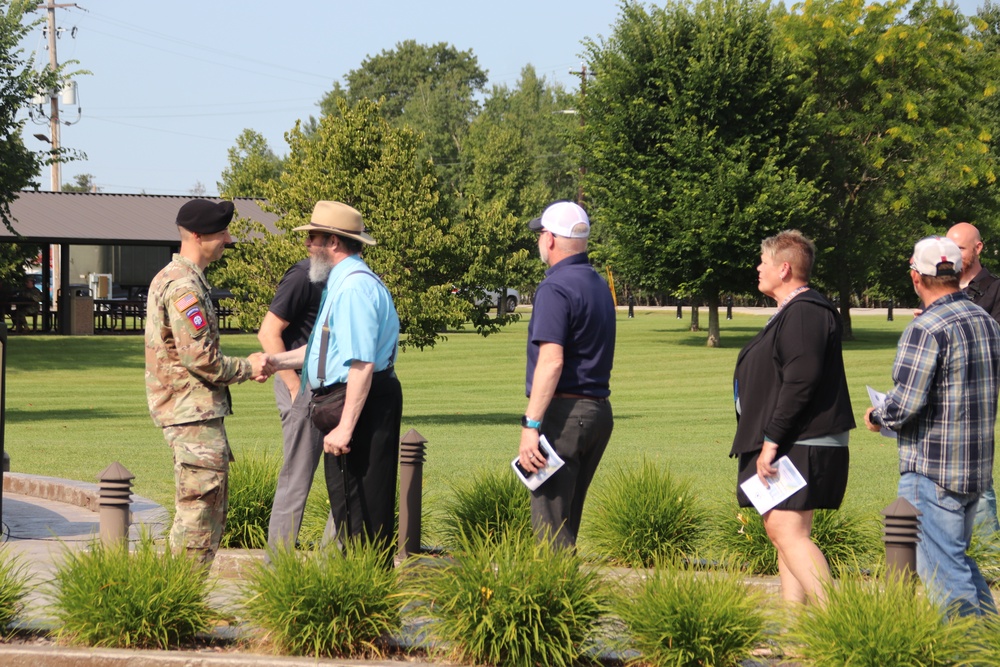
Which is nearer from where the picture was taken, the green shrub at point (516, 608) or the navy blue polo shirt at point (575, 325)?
the green shrub at point (516, 608)

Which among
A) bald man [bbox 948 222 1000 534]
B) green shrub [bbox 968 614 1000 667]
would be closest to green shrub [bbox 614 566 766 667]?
green shrub [bbox 968 614 1000 667]

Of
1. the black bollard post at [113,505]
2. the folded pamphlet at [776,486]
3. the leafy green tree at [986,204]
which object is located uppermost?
the leafy green tree at [986,204]

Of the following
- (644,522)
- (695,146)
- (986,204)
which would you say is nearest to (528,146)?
(986,204)

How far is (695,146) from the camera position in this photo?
4006 cm

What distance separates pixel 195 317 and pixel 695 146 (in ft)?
116

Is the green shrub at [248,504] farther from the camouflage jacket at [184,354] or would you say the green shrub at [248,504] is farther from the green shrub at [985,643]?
the green shrub at [985,643]

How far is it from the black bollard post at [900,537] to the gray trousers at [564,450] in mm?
1335

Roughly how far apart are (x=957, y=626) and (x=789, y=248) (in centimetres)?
184

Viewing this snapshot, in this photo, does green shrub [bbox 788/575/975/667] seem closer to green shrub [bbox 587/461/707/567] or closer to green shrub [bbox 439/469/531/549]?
green shrub [bbox 587/461/707/567]

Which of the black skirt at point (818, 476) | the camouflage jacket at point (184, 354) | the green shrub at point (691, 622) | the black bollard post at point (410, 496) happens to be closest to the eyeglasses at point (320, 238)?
the camouflage jacket at point (184, 354)

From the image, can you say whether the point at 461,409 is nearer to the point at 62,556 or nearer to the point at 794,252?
the point at 62,556

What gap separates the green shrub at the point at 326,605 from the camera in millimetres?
5414

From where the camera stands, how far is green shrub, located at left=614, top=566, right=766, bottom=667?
17.1ft

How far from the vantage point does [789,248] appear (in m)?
5.80
